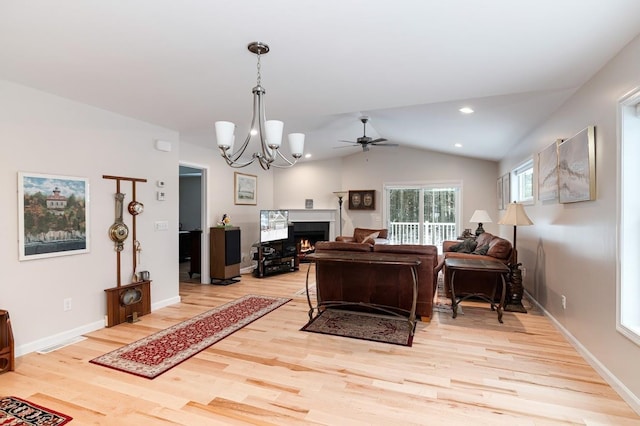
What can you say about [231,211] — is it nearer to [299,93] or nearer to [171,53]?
[299,93]

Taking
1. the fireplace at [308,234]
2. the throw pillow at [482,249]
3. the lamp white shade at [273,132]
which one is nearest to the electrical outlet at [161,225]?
the lamp white shade at [273,132]

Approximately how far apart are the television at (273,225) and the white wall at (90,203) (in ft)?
7.25

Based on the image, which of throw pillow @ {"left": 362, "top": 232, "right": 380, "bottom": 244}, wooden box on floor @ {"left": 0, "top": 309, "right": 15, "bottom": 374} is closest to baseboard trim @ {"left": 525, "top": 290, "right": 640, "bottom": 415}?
throw pillow @ {"left": 362, "top": 232, "right": 380, "bottom": 244}

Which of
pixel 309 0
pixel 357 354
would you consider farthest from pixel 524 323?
pixel 309 0

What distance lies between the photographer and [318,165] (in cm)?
850

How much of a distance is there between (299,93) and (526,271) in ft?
13.7

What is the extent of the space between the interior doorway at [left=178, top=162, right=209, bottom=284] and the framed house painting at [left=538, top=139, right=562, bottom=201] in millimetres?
5147

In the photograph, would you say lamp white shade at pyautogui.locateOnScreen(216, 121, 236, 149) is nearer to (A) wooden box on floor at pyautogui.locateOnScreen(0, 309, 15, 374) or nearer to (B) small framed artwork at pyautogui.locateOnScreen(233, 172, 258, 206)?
(A) wooden box on floor at pyautogui.locateOnScreen(0, 309, 15, 374)

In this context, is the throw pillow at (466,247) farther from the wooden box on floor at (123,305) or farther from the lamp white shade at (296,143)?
the wooden box on floor at (123,305)

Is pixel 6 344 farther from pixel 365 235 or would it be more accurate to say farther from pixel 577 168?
pixel 365 235

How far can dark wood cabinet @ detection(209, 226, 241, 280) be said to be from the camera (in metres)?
5.94

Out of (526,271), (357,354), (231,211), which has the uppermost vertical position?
(231,211)

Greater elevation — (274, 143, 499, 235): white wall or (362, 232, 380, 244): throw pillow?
(274, 143, 499, 235): white wall

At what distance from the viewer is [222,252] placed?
5953 mm
